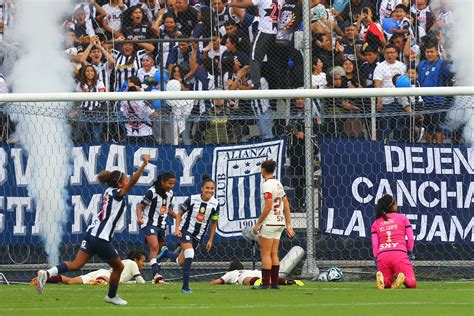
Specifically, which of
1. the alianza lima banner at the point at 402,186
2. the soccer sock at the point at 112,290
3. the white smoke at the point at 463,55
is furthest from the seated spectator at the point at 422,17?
the soccer sock at the point at 112,290

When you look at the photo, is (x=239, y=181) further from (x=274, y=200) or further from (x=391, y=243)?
(x=391, y=243)

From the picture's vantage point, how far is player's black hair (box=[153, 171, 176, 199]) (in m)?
17.0

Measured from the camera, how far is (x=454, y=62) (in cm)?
1897

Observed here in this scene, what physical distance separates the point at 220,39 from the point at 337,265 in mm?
4413

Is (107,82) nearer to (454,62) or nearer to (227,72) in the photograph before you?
(227,72)

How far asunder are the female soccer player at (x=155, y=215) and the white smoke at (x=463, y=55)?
4.32 meters

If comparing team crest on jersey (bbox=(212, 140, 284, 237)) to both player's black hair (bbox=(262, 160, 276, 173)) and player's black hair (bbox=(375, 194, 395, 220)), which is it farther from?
player's black hair (bbox=(262, 160, 276, 173))

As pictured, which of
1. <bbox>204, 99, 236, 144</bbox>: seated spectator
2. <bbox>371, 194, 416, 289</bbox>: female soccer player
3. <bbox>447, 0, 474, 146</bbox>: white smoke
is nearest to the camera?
<bbox>371, 194, 416, 289</bbox>: female soccer player

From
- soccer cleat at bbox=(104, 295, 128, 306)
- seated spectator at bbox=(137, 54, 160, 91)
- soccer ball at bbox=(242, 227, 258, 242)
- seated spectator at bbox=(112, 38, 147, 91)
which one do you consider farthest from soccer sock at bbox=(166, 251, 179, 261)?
soccer cleat at bbox=(104, 295, 128, 306)

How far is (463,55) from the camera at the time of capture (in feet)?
62.0

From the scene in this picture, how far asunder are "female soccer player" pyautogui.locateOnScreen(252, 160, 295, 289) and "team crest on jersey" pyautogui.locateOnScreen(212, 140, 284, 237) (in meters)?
2.01

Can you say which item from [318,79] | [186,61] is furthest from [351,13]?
[186,61]

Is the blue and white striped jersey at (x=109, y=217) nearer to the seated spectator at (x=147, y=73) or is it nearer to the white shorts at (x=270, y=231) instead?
the white shorts at (x=270, y=231)

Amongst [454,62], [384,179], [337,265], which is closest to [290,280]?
[337,265]
